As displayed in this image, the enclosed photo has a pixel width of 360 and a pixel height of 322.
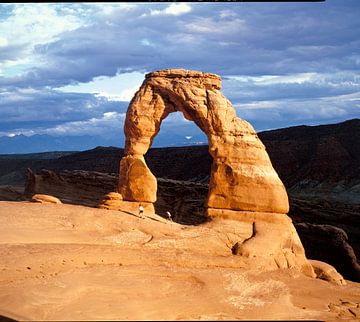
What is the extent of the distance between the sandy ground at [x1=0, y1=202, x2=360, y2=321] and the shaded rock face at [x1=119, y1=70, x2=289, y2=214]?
122 centimetres

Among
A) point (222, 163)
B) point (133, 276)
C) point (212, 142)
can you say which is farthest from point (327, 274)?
point (133, 276)

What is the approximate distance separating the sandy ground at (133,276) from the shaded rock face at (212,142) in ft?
4.01

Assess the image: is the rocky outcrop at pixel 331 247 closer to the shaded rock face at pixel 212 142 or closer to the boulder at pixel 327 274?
the boulder at pixel 327 274

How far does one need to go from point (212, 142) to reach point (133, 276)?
6.48 meters

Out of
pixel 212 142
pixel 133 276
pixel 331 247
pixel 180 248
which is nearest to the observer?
pixel 133 276

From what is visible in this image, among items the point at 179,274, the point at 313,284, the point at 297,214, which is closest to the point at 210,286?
the point at 179,274

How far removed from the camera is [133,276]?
477 inches

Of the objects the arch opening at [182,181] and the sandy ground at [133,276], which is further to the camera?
the arch opening at [182,181]

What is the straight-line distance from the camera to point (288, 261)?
1595 cm

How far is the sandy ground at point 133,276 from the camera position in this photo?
1005 centimetres

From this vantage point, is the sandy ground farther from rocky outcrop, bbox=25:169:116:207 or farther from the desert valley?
rocky outcrop, bbox=25:169:116:207

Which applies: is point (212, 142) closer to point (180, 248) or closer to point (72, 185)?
point (180, 248)

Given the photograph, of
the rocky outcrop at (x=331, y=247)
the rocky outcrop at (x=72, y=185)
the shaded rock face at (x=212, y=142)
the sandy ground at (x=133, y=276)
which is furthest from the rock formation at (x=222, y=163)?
the rocky outcrop at (x=72, y=185)

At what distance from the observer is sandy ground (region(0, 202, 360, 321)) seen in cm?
1005
